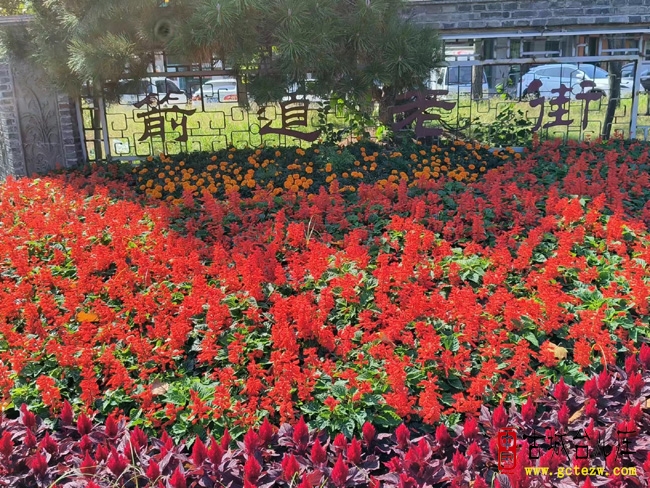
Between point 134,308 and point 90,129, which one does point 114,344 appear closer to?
point 134,308

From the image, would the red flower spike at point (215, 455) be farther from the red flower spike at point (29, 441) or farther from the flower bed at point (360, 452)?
the red flower spike at point (29, 441)

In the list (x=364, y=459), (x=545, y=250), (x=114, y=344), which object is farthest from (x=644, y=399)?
(x=114, y=344)

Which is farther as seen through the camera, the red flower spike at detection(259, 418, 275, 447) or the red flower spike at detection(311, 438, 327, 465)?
the red flower spike at detection(259, 418, 275, 447)

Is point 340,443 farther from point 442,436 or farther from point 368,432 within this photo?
point 442,436

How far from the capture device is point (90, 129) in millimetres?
6090

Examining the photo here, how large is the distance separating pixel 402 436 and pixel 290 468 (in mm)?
364

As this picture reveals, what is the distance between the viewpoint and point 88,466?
71.7 inches

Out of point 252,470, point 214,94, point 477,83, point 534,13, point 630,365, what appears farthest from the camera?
point 534,13

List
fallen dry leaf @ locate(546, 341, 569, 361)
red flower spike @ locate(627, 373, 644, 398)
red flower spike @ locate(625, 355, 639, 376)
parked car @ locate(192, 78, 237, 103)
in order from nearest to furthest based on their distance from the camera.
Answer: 1. red flower spike @ locate(627, 373, 644, 398)
2. red flower spike @ locate(625, 355, 639, 376)
3. fallen dry leaf @ locate(546, 341, 569, 361)
4. parked car @ locate(192, 78, 237, 103)

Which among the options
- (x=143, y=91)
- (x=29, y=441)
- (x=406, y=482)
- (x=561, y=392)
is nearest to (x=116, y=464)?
(x=29, y=441)

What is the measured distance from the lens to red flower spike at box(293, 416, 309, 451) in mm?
1921

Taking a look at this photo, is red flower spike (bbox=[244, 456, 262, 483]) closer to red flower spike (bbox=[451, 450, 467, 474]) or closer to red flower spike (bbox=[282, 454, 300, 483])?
red flower spike (bbox=[282, 454, 300, 483])

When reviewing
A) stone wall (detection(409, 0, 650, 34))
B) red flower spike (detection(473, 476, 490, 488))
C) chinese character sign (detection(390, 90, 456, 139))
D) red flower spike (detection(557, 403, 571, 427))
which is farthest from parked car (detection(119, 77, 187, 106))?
red flower spike (detection(473, 476, 490, 488))

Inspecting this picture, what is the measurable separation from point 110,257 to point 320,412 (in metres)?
1.57
